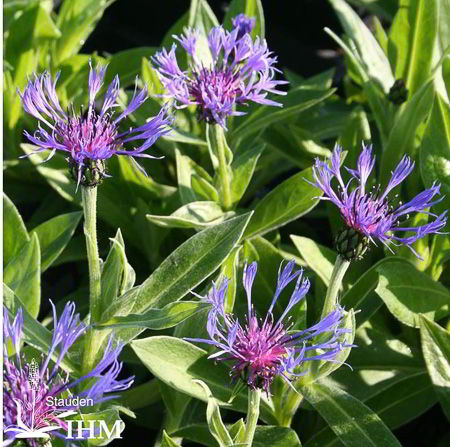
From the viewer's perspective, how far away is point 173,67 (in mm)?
1331

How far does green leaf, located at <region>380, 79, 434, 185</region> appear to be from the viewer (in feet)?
5.24

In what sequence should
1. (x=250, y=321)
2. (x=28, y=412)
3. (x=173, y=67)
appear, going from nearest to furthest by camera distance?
1. (x=28, y=412)
2. (x=250, y=321)
3. (x=173, y=67)

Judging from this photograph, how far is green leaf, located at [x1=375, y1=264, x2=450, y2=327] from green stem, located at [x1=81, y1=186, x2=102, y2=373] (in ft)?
1.50

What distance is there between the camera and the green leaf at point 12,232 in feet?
4.81

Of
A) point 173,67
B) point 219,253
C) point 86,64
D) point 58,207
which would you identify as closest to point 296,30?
point 86,64

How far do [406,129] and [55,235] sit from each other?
2.27ft

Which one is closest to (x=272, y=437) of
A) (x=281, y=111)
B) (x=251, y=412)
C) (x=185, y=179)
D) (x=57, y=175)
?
(x=251, y=412)

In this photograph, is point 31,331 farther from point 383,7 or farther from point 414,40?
point 383,7

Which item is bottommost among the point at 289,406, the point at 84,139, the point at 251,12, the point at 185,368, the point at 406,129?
the point at 289,406

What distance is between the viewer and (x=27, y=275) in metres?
1.33

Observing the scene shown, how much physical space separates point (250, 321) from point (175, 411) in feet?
1.25

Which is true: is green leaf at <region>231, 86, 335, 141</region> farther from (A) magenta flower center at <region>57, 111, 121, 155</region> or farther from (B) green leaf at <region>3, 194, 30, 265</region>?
(A) magenta flower center at <region>57, 111, 121, 155</region>

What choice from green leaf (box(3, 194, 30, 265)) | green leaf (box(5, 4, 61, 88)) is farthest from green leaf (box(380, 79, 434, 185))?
green leaf (box(5, 4, 61, 88))

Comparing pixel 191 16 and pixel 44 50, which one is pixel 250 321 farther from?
pixel 44 50
